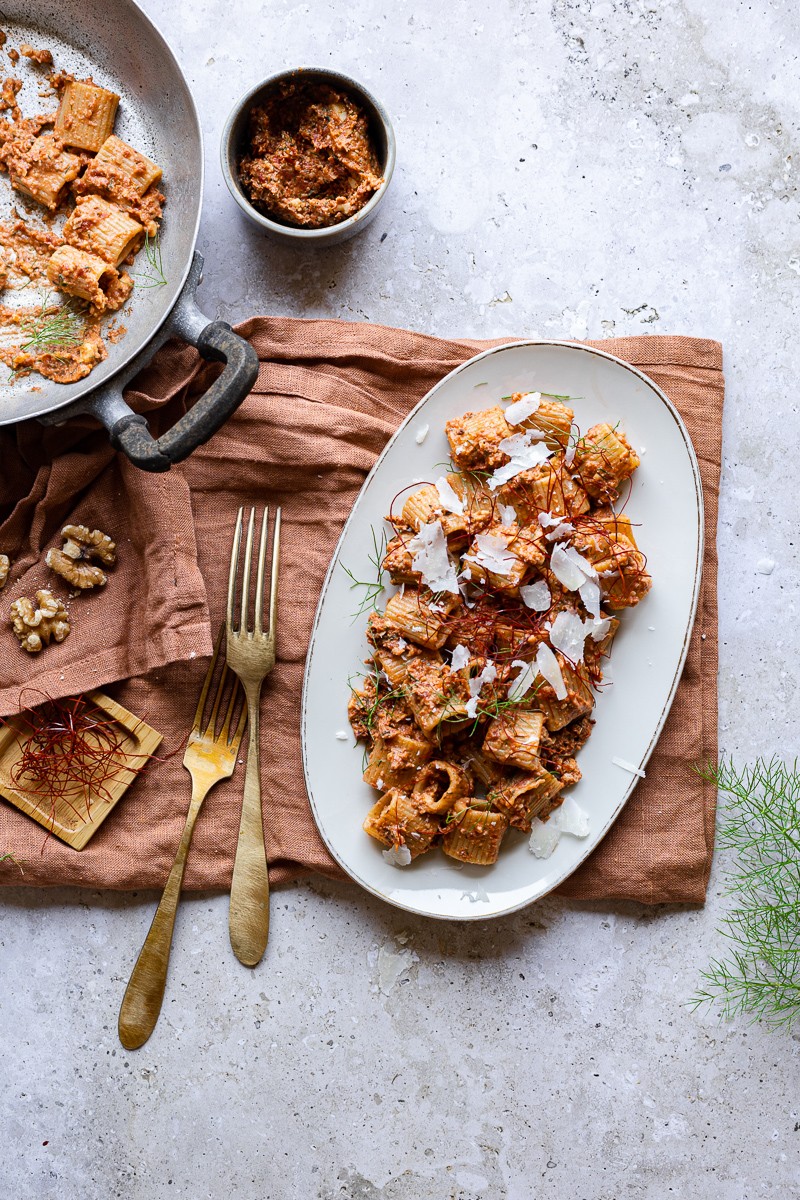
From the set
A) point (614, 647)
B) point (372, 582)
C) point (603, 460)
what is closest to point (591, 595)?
point (614, 647)

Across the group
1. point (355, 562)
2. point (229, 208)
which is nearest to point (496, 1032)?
point (355, 562)

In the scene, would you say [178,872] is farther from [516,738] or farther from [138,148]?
[138,148]

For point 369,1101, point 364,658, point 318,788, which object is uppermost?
point 364,658

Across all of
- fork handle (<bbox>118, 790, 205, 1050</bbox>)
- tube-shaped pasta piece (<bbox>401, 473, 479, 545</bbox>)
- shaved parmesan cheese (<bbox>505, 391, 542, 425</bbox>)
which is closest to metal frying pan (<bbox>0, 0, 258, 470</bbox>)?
tube-shaped pasta piece (<bbox>401, 473, 479, 545</bbox>)

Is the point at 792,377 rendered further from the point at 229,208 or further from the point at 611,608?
the point at 229,208

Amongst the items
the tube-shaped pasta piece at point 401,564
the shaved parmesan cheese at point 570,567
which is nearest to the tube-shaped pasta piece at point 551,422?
the shaved parmesan cheese at point 570,567

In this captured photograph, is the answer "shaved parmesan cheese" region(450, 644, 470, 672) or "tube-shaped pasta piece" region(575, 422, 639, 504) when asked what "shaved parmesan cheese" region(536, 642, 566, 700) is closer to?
"shaved parmesan cheese" region(450, 644, 470, 672)
